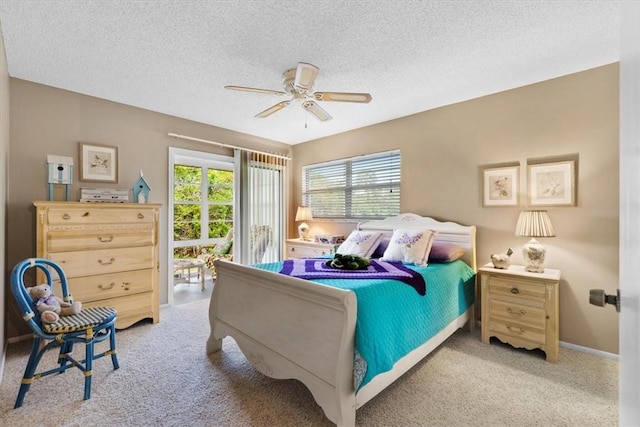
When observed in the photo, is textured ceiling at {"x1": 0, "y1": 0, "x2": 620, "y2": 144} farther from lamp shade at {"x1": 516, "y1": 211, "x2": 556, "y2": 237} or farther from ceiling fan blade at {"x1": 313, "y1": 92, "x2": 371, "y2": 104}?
lamp shade at {"x1": 516, "y1": 211, "x2": 556, "y2": 237}

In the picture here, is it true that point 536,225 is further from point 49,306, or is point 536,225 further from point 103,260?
point 103,260

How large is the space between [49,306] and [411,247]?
2960 millimetres

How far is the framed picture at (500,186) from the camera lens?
9.54 feet

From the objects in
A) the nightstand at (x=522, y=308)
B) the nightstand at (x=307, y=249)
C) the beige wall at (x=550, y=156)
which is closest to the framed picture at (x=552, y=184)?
the beige wall at (x=550, y=156)

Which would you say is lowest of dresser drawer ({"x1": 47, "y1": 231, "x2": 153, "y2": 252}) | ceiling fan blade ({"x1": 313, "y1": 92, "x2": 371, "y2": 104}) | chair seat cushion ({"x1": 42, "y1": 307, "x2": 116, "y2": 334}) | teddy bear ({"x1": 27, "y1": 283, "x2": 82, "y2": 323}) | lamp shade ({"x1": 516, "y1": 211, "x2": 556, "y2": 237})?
chair seat cushion ({"x1": 42, "y1": 307, "x2": 116, "y2": 334})

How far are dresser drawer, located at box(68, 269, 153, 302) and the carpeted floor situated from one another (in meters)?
0.61

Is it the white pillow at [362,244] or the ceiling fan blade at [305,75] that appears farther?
the white pillow at [362,244]

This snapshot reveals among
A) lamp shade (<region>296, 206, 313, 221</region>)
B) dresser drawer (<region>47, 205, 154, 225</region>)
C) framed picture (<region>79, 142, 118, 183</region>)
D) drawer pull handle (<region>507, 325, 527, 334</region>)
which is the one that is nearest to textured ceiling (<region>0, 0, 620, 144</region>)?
framed picture (<region>79, 142, 118, 183</region>)

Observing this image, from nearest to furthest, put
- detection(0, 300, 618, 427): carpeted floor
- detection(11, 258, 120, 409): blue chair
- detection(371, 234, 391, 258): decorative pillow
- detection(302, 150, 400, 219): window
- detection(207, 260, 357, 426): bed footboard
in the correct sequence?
detection(207, 260, 357, 426): bed footboard
detection(0, 300, 618, 427): carpeted floor
detection(11, 258, 120, 409): blue chair
detection(371, 234, 391, 258): decorative pillow
detection(302, 150, 400, 219): window

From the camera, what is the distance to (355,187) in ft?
14.5

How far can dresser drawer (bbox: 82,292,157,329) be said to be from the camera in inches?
115

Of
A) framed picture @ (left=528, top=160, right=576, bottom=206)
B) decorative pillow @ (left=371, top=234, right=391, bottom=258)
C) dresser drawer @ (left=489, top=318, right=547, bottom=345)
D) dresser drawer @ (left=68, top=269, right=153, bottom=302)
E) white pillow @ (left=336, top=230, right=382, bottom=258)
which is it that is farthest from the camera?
decorative pillow @ (left=371, top=234, right=391, bottom=258)

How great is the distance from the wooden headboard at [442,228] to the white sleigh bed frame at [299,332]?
2.71ft

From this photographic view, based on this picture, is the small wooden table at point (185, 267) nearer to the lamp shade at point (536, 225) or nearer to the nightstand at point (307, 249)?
the nightstand at point (307, 249)
